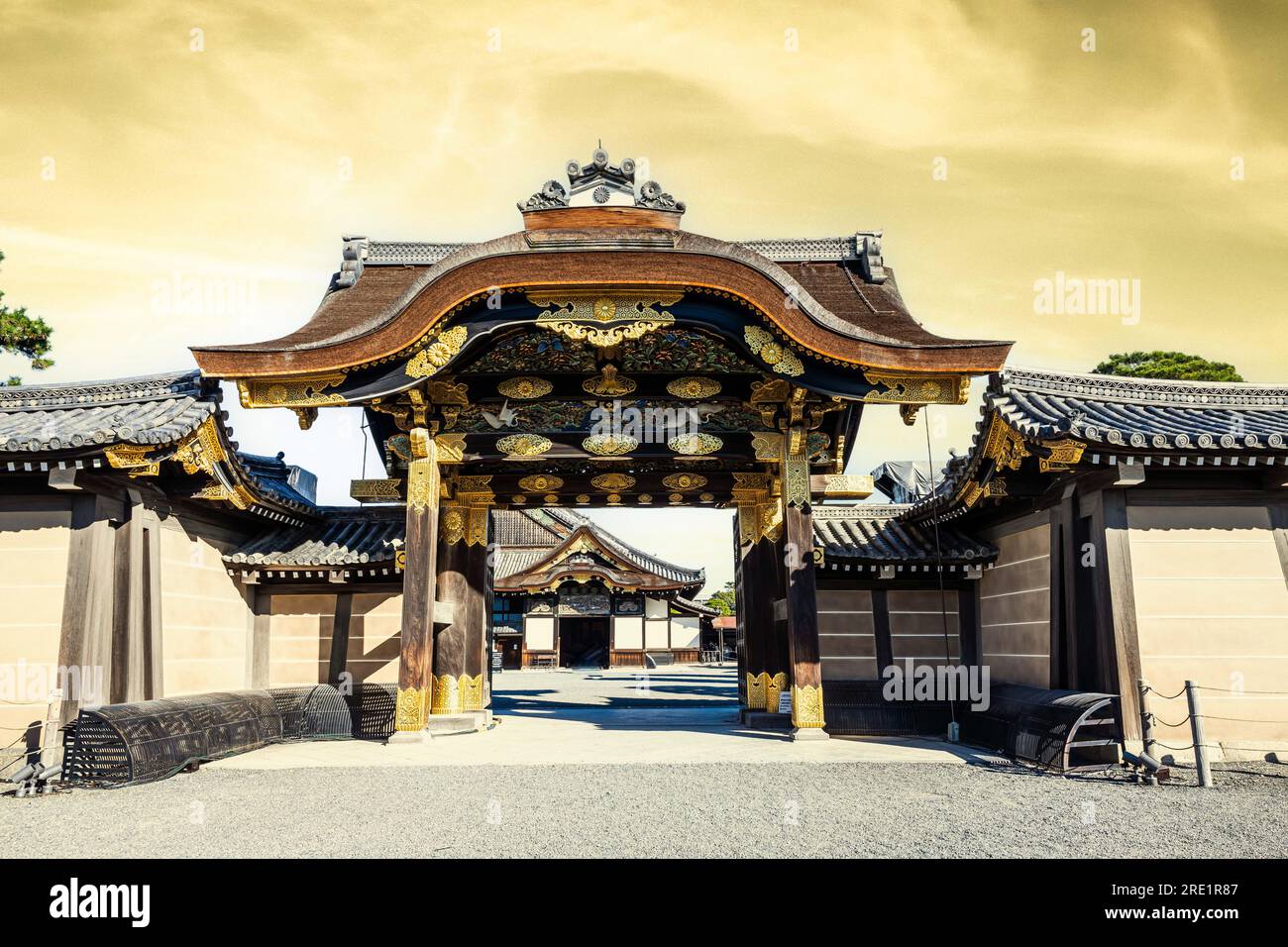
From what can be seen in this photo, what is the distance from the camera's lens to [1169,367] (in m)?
36.3

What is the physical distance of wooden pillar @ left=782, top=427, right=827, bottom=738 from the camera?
10.6 metres

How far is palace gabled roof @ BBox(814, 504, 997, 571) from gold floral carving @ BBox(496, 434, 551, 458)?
4792 millimetres

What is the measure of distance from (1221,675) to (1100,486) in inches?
96.2

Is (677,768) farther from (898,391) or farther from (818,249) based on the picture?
(818,249)

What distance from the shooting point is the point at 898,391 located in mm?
10508

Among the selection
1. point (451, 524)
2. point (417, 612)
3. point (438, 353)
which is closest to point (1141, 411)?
point (438, 353)

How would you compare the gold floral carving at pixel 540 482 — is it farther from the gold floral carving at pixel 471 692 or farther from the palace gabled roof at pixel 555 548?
the palace gabled roof at pixel 555 548

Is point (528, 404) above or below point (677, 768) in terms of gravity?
above

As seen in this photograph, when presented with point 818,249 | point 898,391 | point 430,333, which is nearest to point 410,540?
point 430,333

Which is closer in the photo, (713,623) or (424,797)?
(424,797)

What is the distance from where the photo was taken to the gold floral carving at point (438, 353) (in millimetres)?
10414

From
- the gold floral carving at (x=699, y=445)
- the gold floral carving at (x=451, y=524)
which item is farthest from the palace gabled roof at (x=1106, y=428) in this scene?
the gold floral carving at (x=451, y=524)

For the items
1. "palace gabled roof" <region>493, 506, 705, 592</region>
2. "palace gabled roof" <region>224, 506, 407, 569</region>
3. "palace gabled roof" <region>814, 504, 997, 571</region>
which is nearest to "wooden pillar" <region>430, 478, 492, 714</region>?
"palace gabled roof" <region>224, 506, 407, 569</region>

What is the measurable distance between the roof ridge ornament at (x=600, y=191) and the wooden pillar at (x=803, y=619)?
14.2 ft
